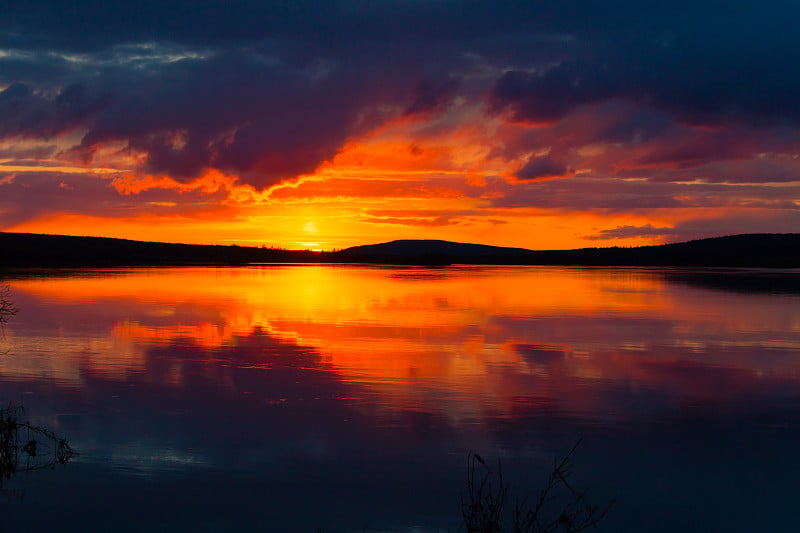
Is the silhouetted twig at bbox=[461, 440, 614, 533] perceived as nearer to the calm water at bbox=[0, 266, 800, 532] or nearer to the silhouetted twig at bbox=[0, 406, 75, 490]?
the calm water at bbox=[0, 266, 800, 532]

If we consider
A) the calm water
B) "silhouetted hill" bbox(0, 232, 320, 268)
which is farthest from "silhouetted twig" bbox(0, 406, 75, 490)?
"silhouetted hill" bbox(0, 232, 320, 268)

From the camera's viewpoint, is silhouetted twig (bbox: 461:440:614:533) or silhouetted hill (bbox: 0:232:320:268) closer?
silhouetted twig (bbox: 461:440:614:533)

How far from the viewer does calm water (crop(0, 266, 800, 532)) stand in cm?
911

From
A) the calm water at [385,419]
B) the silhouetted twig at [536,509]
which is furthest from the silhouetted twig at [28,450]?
the silhouetted twig at [536,509]

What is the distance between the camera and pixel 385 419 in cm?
1277

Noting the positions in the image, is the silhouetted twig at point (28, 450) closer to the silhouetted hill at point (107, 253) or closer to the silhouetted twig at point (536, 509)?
the silhouetted twig at point (536, 509)

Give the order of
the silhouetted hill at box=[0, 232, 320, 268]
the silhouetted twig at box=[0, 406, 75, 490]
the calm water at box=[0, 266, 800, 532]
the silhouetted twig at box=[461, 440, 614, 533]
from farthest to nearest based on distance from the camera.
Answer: the silhouetted hill at box=[0, 232, 320, 268]
the silhouetted twig at box=[0, 406, 75, 490]
the calm water at box=[0, 266, 800, 532]
the silhouetted twig at box=[461, 440, 614, 533]

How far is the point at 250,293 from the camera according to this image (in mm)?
42625

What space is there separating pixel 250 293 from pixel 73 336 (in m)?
20.2

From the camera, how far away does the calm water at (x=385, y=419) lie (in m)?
9.11

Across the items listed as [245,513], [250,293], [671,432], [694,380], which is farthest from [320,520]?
[250,293]

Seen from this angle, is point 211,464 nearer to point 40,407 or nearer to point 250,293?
point 40,407

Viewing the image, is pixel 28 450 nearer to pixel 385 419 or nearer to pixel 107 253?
pixel 385 419

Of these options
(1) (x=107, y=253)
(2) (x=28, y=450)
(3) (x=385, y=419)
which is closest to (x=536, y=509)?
(3) (x=385, y=419)
